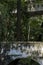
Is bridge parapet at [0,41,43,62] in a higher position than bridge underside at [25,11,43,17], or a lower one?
lower

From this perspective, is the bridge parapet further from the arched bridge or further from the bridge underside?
the bridge underside

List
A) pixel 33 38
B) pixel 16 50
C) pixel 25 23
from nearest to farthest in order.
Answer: pixel 16 50
pixel 25 23
pixel 33 38

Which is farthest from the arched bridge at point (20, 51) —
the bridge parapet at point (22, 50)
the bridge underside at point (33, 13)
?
the bridge underside at point (33, 13)

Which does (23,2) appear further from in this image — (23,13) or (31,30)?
(31,30)

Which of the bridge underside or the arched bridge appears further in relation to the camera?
the bridge underside

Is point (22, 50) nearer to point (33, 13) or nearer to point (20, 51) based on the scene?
point (20, 51)

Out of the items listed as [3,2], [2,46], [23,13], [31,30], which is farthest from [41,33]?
[2,46]

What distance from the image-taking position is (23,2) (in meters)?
10.9

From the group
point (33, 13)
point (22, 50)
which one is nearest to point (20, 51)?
point (22, 50)

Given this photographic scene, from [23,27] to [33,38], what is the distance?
1.37 m

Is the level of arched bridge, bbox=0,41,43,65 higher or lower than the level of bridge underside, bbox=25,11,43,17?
lower

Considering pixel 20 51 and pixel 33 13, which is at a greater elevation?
pixel 33 13

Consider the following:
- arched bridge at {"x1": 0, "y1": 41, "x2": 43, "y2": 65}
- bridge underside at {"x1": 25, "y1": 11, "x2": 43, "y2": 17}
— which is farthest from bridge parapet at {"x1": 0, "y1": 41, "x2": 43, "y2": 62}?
bridge underside at {"x1": 25, "y1": 11, "x2": 43, "y2": 17}

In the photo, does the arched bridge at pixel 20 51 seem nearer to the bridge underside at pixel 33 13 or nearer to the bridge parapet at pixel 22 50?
the bridge parapet at pixel 22 50
